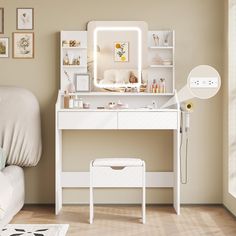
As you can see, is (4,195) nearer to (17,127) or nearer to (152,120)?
(17,127)

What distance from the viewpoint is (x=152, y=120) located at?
4.48 metres

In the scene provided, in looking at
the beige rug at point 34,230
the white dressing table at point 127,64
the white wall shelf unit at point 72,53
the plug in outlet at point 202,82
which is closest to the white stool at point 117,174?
the beige rug at point 34,230

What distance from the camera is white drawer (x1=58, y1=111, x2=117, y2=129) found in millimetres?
4504

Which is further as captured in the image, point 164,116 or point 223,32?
point 223,32

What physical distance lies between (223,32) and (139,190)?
5.82ft

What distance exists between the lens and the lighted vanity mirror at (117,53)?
4.82m

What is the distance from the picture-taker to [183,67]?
16.0 ft

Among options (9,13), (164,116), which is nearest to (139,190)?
(164,116)

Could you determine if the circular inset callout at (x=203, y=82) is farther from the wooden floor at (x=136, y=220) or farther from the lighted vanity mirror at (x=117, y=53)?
the wooden floor at (x=136, y=220)

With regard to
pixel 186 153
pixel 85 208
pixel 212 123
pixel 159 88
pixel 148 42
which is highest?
pixel 148 42

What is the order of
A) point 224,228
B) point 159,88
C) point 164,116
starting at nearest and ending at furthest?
point 224,228, point 164,116, point 159,88

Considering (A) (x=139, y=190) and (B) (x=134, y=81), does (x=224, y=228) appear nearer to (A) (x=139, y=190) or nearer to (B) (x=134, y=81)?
(A) (x=139, y=190)

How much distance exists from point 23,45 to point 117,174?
1.64 metres

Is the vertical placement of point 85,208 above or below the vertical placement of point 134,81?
below
